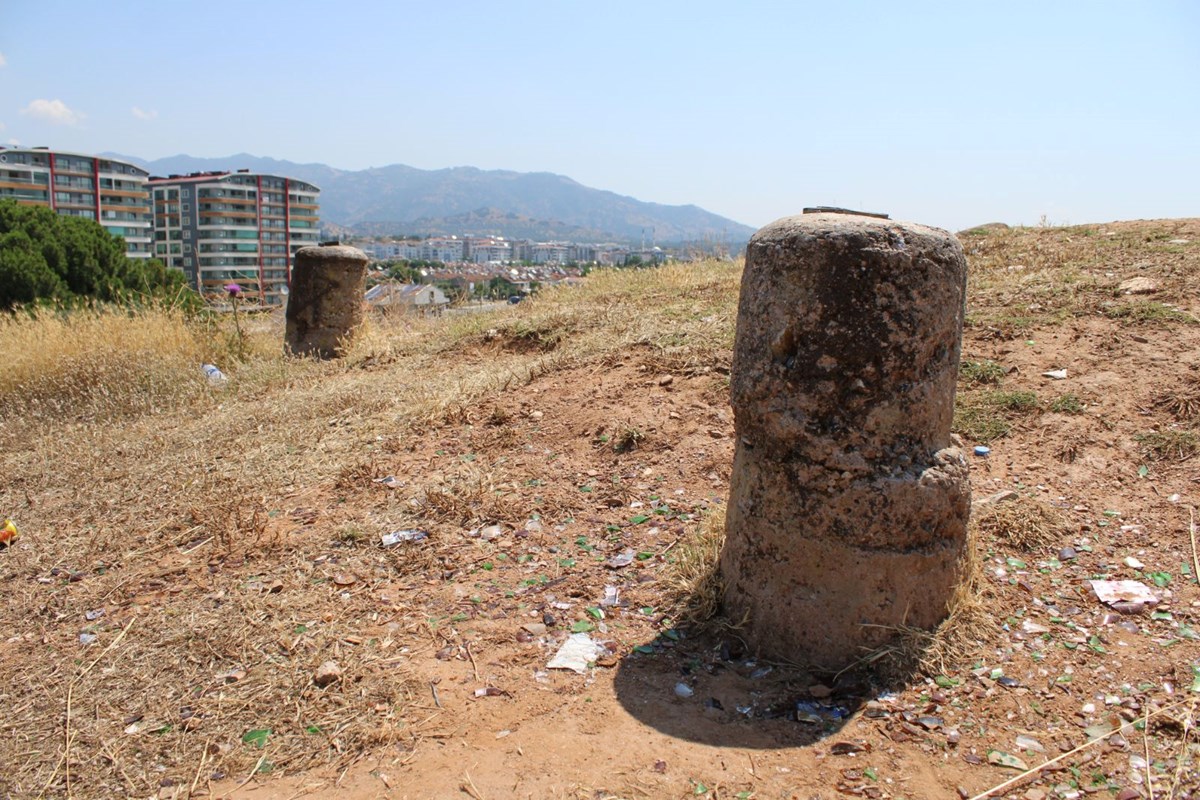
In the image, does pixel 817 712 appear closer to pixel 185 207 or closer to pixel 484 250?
pixel 185 207

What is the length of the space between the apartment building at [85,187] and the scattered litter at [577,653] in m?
50.9

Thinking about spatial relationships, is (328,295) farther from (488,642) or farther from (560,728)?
(560,728)

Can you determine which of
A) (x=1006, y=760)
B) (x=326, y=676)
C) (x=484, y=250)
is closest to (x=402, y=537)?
(x=326, y=676)

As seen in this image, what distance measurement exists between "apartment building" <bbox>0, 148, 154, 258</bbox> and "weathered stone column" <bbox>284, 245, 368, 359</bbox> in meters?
44.1

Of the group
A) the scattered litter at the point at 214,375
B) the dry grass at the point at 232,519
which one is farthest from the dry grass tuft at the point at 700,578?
the scattered litter at the point at 214,375

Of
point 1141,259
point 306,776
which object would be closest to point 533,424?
point 306,776

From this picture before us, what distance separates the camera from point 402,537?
434cm

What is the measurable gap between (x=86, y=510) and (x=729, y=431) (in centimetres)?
391

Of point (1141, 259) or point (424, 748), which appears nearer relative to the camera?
point (424, 748)

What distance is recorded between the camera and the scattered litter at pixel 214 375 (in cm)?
830

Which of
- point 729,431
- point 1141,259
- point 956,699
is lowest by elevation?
point 956,699

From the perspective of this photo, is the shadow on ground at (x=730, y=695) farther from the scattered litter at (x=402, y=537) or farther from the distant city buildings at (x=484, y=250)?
the distant city buildings at (x=484, y=250)

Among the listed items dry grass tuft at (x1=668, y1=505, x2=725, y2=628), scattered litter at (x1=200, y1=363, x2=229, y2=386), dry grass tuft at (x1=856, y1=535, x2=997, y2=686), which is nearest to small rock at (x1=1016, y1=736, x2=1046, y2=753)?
dry grass tuft at (x1=856, y1=535, x2=997, y2=686)

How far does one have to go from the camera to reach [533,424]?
18.9 feet
